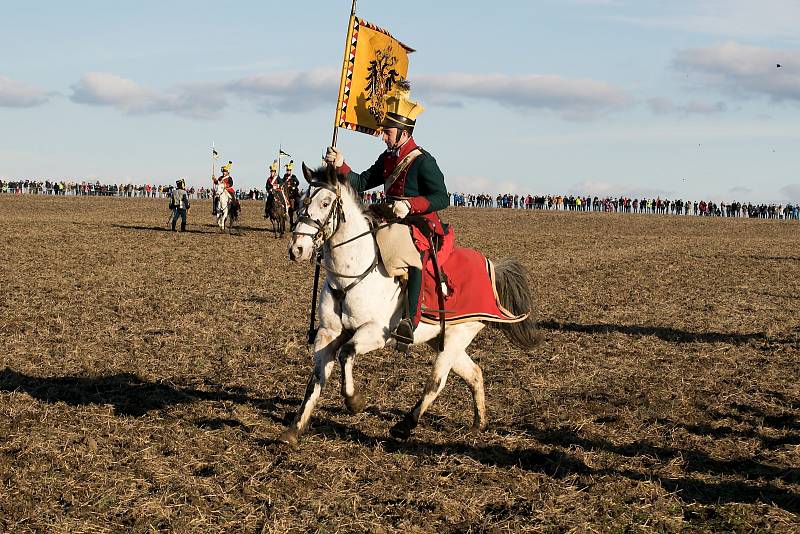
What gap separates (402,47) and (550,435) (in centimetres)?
379

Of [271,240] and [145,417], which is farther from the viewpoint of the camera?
[271,240]

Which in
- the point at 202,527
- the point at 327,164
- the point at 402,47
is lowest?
the point at 202,527

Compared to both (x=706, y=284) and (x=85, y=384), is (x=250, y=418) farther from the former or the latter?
(x=706, y=284)

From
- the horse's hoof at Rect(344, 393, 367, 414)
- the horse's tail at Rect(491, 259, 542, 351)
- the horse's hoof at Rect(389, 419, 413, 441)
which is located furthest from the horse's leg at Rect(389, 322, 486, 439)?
the horse's tail at Rect(491, 259, 542, 351)

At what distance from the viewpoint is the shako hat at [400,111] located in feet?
25.4

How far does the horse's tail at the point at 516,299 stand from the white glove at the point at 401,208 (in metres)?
1.76

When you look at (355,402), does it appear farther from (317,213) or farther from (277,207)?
(277,207)

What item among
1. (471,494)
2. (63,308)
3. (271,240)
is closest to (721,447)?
(471,494)

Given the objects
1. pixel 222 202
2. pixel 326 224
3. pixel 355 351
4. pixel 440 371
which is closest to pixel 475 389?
pixel 440 371

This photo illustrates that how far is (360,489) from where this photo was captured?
6.74 metres

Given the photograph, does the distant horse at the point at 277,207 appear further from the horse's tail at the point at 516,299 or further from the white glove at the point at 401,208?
the white glove at the point at 401,208

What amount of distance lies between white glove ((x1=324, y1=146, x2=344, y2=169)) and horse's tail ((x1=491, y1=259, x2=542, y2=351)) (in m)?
2.48

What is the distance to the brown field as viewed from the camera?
6.35 meters

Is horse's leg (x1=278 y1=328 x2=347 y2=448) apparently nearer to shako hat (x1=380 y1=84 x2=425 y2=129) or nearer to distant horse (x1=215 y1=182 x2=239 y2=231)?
shako hat (x1=380 y1=84 x2=425 y2=129)
